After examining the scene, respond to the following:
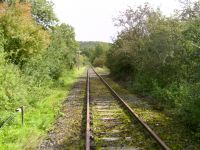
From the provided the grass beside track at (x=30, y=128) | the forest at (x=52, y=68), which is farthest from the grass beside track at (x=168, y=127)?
the grass beside track at (x=30, y=128)

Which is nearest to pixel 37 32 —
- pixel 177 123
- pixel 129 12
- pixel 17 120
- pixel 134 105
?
pixel 134 105

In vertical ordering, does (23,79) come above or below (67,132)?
above

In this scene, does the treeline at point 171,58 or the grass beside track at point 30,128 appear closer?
the grass beside track at point 30,128

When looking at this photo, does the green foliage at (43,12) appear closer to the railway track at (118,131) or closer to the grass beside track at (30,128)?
the grass beside track at (30,128)

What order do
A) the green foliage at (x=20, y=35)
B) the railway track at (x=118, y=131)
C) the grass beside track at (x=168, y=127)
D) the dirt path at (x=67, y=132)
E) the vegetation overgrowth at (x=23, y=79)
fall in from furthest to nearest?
1. the green foliage at (x=20, y=35)
2. the vegetation overgrowth at (x=23, y=79)
3. the dirt path at (x=67, y=132)
4. the grass beside track at (x=168, y=127)
5. the railway track at (x=118, y=131)

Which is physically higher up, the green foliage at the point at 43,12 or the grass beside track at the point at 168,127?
the green foliage at the point at 43,12

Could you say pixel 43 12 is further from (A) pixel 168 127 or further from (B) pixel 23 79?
(A) pixel 168 127

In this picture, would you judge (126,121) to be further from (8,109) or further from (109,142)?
(8,109)

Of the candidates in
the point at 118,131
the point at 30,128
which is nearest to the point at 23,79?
the point at 30,128

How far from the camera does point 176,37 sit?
2233 cm

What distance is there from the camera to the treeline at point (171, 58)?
13.6 m

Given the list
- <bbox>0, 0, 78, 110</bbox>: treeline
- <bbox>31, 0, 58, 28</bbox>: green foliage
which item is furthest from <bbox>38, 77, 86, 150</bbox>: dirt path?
<bbox>31, 0, 58, 28</bbox>: green foliage

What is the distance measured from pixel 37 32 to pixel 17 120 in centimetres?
904

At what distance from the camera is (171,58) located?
22172 mm
